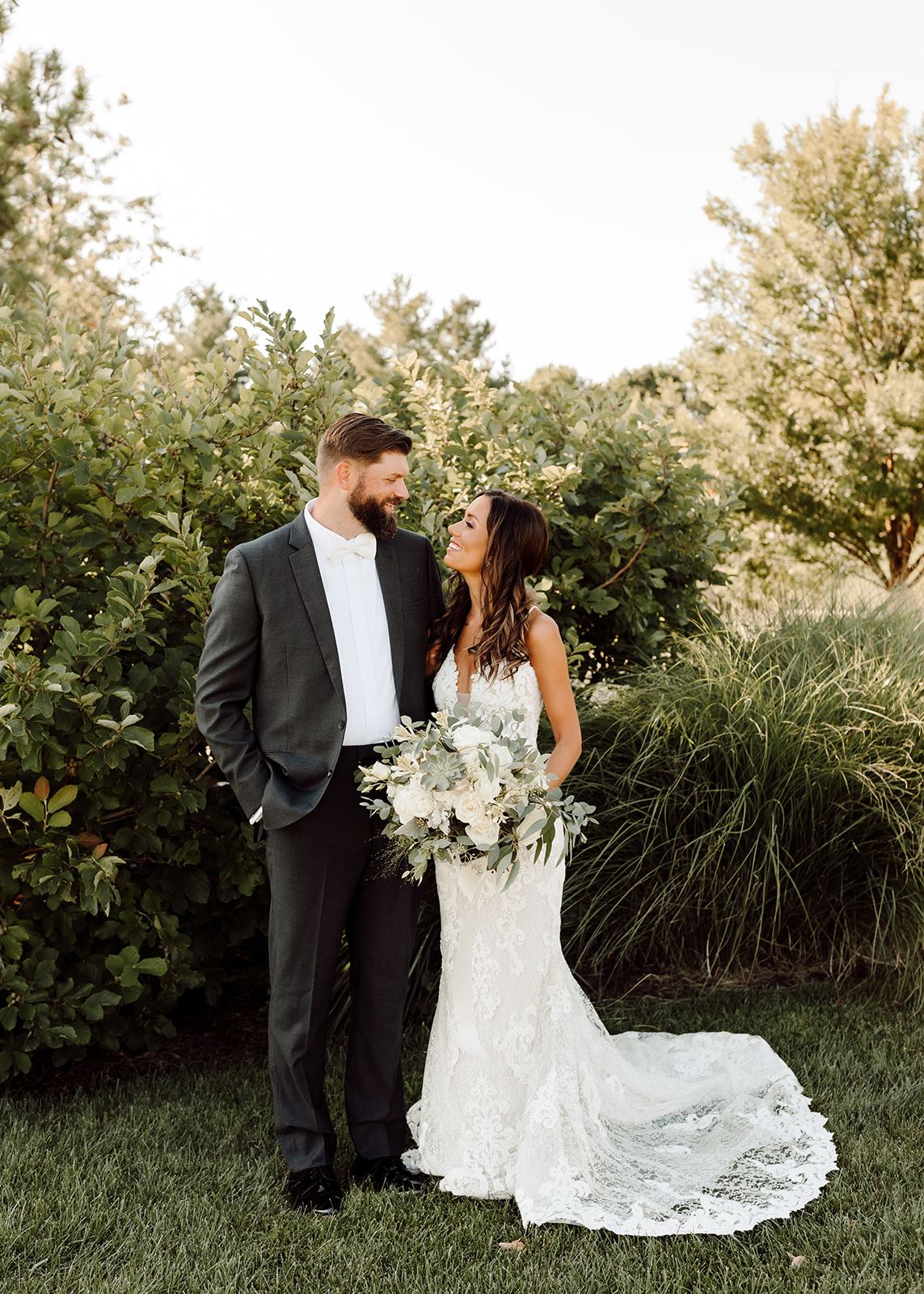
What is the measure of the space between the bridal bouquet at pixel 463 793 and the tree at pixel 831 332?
1477 cm

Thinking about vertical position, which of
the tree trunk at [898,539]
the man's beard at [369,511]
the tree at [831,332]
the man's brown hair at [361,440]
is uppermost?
the tree at [831,332]

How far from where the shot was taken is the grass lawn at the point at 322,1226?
313cm

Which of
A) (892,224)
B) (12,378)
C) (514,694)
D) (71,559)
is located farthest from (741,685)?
(892,224)

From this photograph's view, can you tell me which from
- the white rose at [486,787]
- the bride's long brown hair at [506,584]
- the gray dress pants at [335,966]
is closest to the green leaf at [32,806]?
the gray dress pants at [335,966]

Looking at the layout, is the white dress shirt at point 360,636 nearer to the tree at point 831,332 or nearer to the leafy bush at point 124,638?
the leafy bush at point 124,638

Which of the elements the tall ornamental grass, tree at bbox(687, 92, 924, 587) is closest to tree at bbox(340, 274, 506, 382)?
tree at bbox(687, 92, 924, 587)

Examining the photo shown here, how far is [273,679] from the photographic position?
364 cm

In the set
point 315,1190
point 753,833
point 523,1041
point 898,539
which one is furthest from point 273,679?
point 898,539

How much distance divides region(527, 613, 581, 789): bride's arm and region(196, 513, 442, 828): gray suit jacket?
69 centimetres

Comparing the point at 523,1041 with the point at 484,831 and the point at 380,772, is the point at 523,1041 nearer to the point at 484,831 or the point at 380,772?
the point at 484,831

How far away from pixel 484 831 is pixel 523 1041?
0.93 meters

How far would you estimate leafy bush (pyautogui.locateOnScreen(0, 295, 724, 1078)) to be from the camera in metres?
4.18

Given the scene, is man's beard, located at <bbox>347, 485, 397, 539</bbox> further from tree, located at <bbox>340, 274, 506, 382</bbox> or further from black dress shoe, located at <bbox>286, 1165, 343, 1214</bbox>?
tree, located at <bbox>340, 274, 506, 382</bbox>

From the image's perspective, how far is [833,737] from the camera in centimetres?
545
